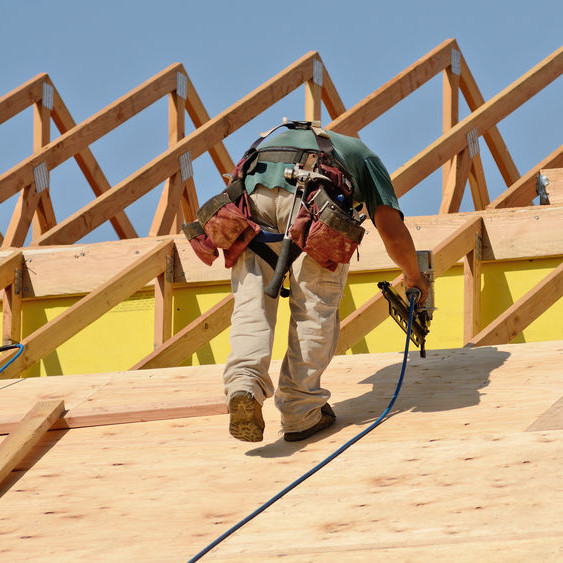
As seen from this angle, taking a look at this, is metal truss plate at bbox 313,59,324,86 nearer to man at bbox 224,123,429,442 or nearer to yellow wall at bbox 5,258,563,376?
yellow wall at bbox 5,258,563,376

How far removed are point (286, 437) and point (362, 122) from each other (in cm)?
484

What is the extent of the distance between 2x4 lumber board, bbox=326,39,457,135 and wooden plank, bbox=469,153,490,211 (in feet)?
3.49

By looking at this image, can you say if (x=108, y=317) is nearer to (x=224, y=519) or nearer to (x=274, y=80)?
(x=274, y=80)

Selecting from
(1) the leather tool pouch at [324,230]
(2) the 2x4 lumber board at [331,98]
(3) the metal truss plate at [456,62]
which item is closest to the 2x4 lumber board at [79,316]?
(1) the leather tool pouch at [324,230]

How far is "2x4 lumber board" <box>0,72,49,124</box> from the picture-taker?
8.98 meters

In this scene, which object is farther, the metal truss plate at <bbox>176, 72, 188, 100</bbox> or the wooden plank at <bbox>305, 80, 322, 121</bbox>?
the metal truss plate at <bbox>176, 72, 188, 100</bbox>

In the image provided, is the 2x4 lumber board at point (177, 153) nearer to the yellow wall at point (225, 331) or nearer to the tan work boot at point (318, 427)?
the yellow wall at point (225, 331)

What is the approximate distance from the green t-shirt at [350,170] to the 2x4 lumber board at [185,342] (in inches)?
89.5

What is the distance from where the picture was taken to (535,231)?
5695 mm

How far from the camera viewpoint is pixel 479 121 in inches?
294

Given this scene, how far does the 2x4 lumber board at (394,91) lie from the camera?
761 centimetres

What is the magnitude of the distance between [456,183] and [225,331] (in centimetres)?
265

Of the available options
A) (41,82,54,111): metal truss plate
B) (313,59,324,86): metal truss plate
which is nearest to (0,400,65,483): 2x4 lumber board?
(313,59,324,86): metal truss plate

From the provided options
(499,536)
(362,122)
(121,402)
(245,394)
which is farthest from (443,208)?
(499,536)
